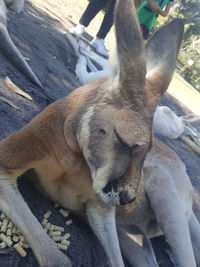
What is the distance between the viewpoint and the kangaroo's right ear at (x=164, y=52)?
211 cm

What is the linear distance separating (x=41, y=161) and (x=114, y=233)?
60 centimetres

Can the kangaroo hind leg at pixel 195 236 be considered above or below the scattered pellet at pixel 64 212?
above

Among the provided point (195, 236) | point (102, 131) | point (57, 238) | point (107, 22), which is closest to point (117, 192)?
point (102, 131)

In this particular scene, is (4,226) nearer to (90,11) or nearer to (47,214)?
(47,214)

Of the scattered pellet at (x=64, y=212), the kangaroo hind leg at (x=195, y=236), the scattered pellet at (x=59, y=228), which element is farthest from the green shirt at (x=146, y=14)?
the scattered pellet at (x=59, y=228)

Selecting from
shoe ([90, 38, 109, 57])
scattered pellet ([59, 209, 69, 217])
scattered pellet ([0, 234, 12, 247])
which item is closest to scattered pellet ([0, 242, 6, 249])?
scattered pellet ([0, 234, 12, 247])

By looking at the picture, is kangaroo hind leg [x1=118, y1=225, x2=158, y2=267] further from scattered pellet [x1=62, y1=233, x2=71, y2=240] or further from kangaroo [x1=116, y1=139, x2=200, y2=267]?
scattered pellet [x1=62, y1=233, x2=71, y2=240]

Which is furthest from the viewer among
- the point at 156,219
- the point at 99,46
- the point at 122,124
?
the point at 99,46

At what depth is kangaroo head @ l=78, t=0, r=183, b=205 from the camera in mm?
1753

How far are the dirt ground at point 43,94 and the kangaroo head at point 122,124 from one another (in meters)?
0.48

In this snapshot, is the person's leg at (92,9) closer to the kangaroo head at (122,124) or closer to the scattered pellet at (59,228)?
the kangaroo head at (122,124)

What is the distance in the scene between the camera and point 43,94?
376cm

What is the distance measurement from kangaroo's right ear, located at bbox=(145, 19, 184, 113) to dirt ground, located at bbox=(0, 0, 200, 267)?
920 millimetres

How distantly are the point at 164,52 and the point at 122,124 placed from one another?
2.03 feet
